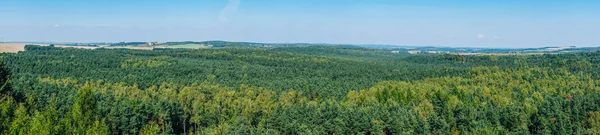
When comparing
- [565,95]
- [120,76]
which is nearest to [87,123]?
[120,76]

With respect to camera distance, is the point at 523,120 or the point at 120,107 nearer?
the point at 120,107

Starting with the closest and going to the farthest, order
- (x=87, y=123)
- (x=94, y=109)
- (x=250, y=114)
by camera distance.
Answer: (x=87, y=123) → (x=94, y=109) → (x=250, y=114)

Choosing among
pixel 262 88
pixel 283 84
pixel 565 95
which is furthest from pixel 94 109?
pixel 565 95

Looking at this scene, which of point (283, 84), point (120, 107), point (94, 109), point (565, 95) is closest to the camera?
point (94, 109)

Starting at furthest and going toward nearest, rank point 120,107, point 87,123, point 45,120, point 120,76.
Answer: point 120,76 < point 120,107 < point 87,123 < point 45,120

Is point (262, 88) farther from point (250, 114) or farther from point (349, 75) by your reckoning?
point (349, 75)

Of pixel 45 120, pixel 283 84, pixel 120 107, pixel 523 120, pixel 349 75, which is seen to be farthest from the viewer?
pixel 349 75

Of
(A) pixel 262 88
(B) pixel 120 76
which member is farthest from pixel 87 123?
(B) pixel 120 76

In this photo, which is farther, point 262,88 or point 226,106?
point 262,88

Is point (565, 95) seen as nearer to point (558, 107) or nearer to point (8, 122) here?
point (558, 107)
